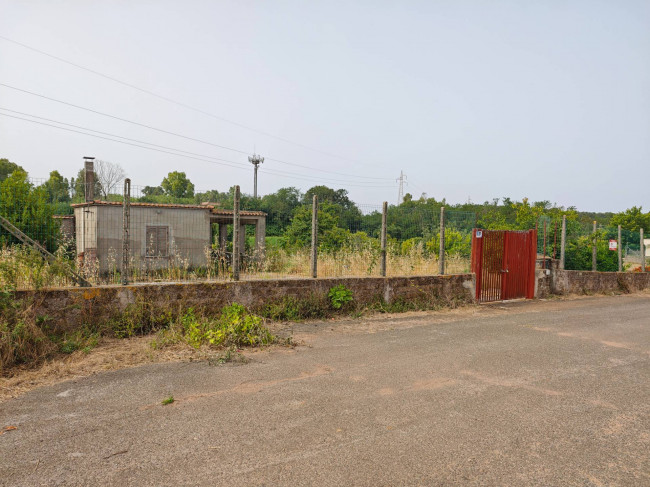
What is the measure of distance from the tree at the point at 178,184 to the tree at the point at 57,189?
6411cm

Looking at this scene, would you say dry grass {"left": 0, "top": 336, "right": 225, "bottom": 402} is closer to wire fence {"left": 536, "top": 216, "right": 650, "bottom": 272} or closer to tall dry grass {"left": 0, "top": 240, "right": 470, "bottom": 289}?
tall dry grass {"left": 0, "top": 240, "right": 470, "bottom": 289}

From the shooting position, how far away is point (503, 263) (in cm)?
1166

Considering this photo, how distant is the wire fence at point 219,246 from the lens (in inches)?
265

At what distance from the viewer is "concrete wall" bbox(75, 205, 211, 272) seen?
803cm

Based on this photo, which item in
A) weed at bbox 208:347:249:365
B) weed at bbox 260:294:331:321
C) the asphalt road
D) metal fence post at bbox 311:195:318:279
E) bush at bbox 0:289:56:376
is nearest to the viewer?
the asphalt road

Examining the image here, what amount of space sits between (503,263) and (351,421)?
9065 millimetres

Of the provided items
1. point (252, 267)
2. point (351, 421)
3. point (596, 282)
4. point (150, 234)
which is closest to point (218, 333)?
point (252, 267)

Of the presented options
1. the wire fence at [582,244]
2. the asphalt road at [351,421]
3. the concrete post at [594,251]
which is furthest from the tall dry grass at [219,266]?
the concrete post at [594,251]

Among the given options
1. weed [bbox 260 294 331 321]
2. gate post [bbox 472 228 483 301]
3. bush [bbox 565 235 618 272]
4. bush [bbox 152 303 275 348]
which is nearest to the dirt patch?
bush [bbox 152 303 275 348]

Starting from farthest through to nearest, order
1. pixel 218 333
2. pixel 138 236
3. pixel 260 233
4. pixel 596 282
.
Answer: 1. pixel 596 282
2. pixel 260 233
3. pixel 138 236
4. pixel 218 333

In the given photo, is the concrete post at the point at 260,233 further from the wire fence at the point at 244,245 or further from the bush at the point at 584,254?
the bush at the point at 584,254

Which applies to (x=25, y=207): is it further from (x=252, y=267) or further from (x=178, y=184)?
(x=178, y=184)

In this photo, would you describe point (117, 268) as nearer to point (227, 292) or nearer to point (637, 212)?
point (227, 292)

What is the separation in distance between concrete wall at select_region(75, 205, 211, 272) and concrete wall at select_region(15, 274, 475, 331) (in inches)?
32.9
